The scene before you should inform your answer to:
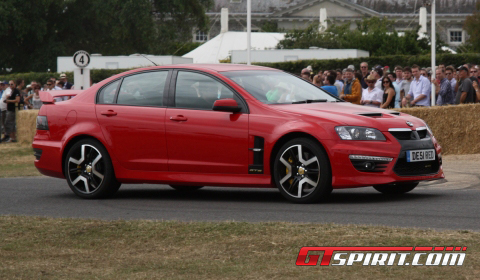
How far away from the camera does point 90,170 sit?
11305 millimetres

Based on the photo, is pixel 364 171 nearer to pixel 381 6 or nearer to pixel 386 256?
pixel 386 256

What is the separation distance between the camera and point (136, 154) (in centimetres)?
1106

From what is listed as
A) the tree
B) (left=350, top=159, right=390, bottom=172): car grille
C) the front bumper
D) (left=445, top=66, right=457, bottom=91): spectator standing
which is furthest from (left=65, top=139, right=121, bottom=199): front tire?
the tree

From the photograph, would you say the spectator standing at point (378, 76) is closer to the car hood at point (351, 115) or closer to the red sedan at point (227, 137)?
the red sedan at point (227, 137)

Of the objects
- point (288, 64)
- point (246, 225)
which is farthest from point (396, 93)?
point (288, 64)

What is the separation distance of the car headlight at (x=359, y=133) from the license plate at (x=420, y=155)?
1.22ft

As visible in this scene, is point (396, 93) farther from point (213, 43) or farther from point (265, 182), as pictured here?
point (213, 43)

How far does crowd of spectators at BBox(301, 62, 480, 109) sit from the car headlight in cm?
693

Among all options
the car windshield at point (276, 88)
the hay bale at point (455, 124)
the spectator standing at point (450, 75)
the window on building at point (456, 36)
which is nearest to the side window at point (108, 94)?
the car windshield at point (276, 88)

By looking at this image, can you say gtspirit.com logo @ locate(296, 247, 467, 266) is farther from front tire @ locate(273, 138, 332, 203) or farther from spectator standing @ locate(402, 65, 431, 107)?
spectator standing @ locate(402, 65, 431, 107)

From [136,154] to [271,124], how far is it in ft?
6.05

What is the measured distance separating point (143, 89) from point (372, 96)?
694 cm

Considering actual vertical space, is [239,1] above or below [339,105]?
above

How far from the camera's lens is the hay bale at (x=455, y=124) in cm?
1800
